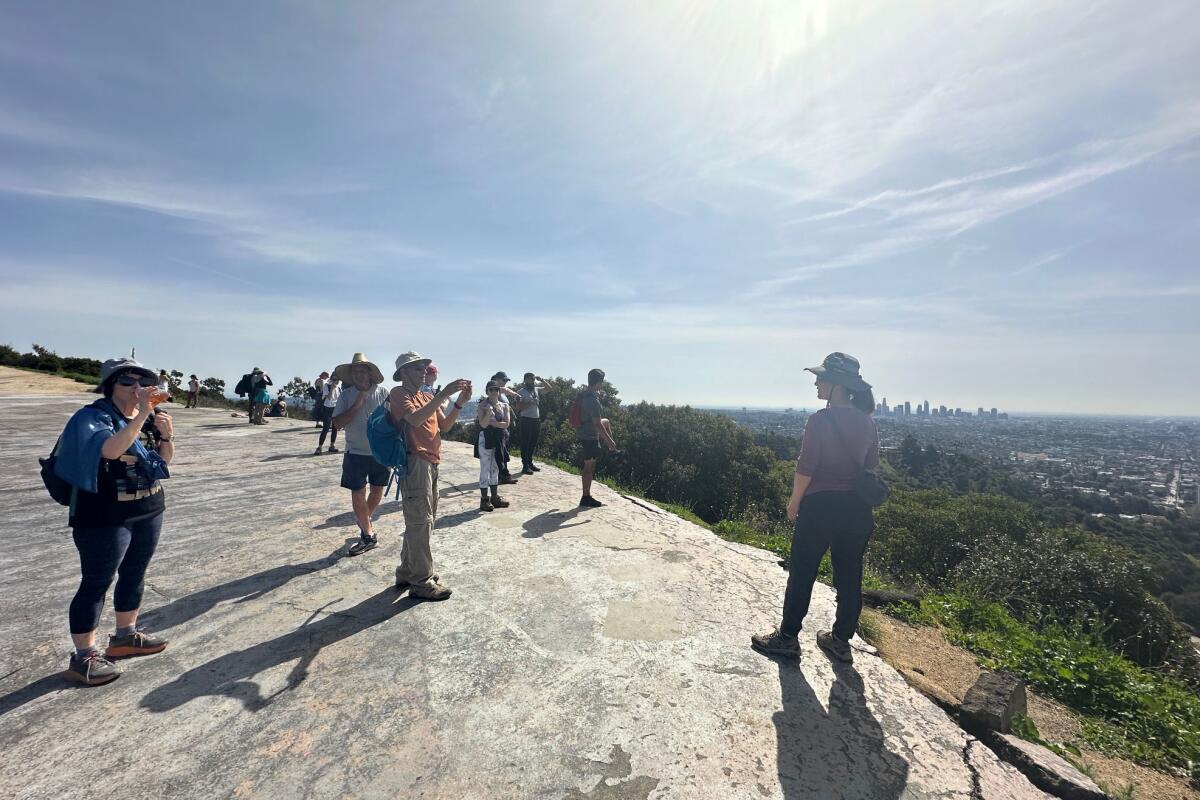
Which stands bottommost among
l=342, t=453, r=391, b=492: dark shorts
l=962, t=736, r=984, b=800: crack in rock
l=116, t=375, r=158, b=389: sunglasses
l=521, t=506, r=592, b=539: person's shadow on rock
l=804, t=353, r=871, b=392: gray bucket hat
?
l=962, t=736, r=984, b=800: crack in rock

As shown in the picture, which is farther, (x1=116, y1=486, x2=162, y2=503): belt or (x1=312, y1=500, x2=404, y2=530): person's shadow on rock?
(x1=312, y1=500, x2=404, y2=530): person's shadow on rock

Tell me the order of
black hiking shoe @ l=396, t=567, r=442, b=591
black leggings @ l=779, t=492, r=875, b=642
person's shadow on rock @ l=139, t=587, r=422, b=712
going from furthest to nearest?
black hiking shoe @ l=396, t=567, r=442, b=591, black leggings @ l=779, t=492, r=875, b=642, person's shadow on rock @ l=139, t=587, r=422, b=712

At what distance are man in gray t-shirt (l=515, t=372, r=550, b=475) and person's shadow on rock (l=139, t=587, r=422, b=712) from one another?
16.3 ft

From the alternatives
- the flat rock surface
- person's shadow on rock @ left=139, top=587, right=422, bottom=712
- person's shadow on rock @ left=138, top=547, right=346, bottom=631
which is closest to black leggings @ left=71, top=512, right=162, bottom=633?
the flat rock surface

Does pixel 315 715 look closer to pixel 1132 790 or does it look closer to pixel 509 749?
pixel 509 749

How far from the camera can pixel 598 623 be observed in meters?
3.58

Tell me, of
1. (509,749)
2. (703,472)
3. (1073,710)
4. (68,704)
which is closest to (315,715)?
(509,749)

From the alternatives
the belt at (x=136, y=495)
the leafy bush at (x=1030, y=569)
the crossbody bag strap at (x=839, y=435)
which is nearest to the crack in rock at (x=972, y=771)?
the crossbody bag strap at (x=839, y=435)

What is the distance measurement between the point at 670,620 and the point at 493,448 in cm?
366

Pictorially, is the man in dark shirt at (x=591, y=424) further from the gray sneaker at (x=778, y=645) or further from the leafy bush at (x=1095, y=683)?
the leafy bush at (x=1095, y=683)

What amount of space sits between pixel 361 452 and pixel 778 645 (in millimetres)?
4075

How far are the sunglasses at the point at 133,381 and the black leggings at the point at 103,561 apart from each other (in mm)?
810

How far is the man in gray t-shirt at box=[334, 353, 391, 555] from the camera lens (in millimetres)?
4629

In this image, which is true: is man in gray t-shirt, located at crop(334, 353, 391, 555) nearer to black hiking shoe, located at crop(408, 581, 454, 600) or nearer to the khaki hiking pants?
the khaki hiking pants
